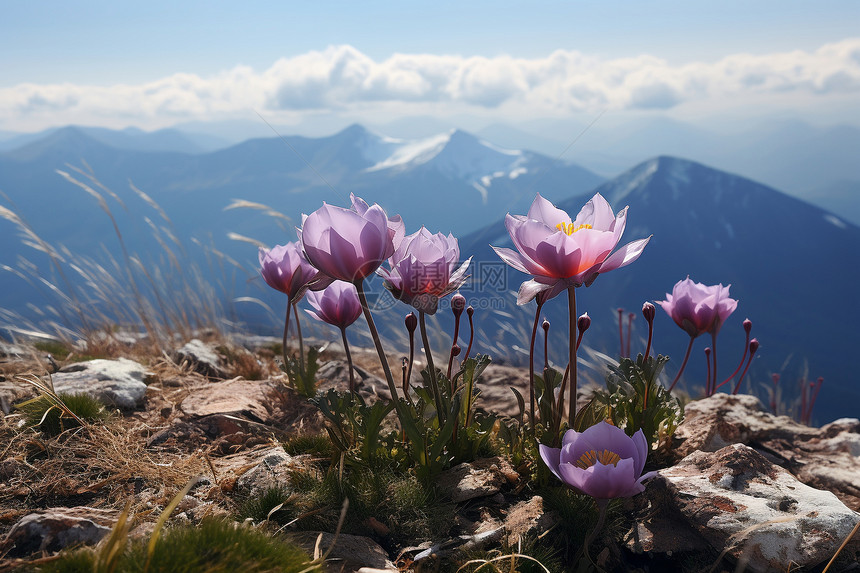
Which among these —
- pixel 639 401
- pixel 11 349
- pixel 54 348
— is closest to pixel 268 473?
pixel 639 401

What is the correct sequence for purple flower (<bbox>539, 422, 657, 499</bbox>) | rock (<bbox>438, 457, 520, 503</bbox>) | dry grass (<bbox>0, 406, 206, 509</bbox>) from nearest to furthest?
purple flower (<bbox>539, 422, 657, 499</bbox>) < rock (<bbox>438, 457, 520, 503</bbox>) < dry grass (<bbox>0, 406, 206, 509</bbox>)

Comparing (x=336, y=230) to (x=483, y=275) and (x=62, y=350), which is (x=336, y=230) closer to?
(x=483, y=275)

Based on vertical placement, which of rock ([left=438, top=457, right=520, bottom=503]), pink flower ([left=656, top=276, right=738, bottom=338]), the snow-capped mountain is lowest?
the snow-capped mountain

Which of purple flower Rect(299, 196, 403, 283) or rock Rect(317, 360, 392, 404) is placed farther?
rock Rect(317, 360, 392, 404)

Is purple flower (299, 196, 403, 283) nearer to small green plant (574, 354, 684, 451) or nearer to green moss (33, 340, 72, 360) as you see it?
small green plant (574, 354, 684, 451)

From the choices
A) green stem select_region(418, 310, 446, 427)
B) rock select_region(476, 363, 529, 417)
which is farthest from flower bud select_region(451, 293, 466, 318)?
rock select_region(476, 363, 529, 417)
